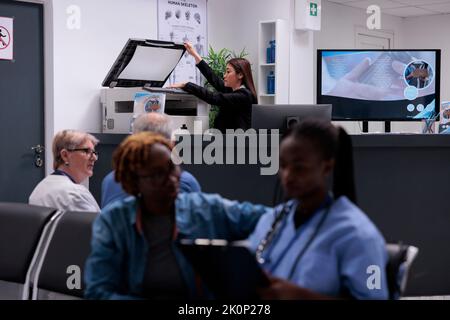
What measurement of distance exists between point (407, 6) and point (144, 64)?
4437 millimetres

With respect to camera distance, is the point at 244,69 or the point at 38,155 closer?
the point at 244,69

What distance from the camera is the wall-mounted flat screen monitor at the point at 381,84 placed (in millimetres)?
4922

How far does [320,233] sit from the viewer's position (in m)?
1.47

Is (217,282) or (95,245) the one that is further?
(95,245)

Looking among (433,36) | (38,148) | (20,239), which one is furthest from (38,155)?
(433,36)

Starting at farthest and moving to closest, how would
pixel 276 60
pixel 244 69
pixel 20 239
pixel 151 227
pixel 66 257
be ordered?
pixel 276 60 < pixel 244 69 < pixel 20 239 < pixel 66 257 < pixel 151 227

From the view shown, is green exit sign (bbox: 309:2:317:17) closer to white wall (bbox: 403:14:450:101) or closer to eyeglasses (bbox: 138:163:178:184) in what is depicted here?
white wall (bbox: 403:14:450:101)

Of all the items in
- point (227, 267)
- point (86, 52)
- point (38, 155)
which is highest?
point (86, 52)

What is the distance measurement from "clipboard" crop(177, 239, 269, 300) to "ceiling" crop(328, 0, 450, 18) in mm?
6694

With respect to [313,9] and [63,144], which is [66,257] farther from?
[313,9]

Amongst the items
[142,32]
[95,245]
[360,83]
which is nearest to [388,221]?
[360,83]

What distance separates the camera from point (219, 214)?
177 centimetres

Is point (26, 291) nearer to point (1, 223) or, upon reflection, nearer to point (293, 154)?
point (1, 223)

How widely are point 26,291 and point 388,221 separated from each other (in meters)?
2.08
